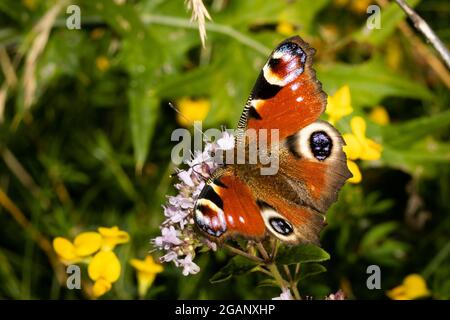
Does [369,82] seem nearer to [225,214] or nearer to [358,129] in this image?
[358,129]

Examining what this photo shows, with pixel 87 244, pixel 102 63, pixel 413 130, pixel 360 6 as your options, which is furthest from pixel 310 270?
pixel 360 6

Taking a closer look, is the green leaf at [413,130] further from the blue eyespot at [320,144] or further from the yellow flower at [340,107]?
the blue eyespot at [320,144]

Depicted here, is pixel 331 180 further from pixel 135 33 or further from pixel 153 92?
pixel 135 33

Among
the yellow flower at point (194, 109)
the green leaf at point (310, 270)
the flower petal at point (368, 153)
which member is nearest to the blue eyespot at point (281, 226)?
the green leaf at point (310, 270)

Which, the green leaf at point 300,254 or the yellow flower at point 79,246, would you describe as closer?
the green leaf at point 300,254

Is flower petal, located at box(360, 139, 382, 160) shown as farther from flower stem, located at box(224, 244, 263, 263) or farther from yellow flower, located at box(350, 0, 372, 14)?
yellow flower, located at box(350, 0, 372, 14)
